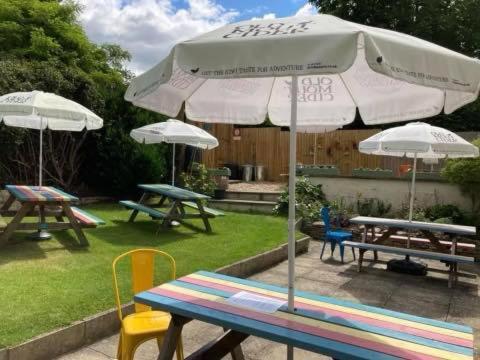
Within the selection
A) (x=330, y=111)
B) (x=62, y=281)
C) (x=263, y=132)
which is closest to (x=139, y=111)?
(x=263, y=132)

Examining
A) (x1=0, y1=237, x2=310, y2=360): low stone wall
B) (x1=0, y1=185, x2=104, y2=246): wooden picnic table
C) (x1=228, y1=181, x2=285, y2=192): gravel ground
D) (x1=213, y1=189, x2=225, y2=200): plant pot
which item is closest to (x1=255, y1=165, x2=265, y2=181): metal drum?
(x1=228, y1=181, x2=285, y2=192): gravel ground

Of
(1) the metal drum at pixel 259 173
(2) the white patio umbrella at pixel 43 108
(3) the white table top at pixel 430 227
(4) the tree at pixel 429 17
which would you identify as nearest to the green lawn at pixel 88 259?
(2) the white patio umbrella at pixel 43 108

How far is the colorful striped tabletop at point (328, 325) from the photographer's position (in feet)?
7.47

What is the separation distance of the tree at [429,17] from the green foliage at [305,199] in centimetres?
1373

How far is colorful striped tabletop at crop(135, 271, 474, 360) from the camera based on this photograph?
2277 mm

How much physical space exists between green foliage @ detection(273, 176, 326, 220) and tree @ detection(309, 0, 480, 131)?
540 inches

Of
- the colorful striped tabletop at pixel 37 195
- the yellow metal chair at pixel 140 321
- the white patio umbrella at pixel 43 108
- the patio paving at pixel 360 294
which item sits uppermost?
the white patio umbrella at pixel 43 108

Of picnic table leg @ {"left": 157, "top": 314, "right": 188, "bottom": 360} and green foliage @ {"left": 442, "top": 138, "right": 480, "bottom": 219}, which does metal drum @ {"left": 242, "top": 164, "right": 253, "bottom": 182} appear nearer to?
green foliage @ {"left": 442, "top": 138, "right": 480, "bottom": 219}

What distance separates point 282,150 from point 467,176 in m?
8.72

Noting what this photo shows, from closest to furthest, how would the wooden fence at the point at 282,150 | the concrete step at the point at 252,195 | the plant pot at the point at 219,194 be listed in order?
the concrete step at the point at 252,195 < the plant pot at the point at 219,194 < the wooden fence at the point at 282,150

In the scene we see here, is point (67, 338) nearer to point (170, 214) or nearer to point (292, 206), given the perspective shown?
point (292, 206)

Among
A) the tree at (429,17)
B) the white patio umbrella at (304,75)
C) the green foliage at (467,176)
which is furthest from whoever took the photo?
the tree at (429,17)

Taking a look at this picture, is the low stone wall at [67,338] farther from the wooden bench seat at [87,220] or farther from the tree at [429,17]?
the tree at [429,17]

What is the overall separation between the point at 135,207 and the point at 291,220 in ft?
20.6
